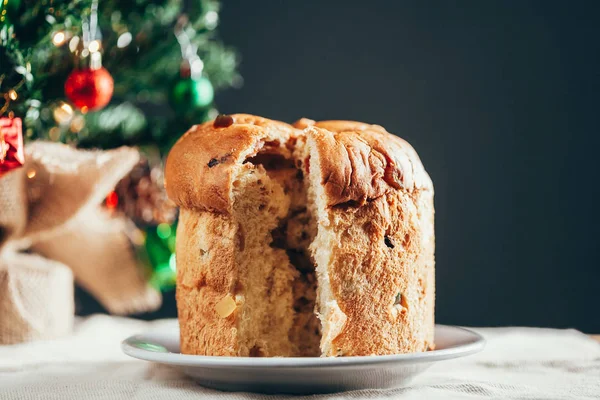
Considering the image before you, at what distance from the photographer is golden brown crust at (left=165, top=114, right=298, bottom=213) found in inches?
59.5

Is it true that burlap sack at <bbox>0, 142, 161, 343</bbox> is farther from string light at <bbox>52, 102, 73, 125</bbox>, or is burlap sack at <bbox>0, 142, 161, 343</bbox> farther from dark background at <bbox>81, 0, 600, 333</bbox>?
dark background at <bbox>81, 0, 600, 333</bbox>

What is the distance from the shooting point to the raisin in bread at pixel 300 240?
4.83ft

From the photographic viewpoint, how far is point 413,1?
3074mm

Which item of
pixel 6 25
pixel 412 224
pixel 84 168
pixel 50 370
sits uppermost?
pixel 6 25

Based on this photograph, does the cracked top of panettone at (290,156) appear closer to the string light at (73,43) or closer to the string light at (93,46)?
the string light at (93,46)

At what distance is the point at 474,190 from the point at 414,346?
1.61 m

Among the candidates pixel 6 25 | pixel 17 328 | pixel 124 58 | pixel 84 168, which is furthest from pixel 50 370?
pixel 124 58

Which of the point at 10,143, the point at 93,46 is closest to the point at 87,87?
the point at 93,46

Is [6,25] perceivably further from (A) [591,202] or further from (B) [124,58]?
(A) [591,202]

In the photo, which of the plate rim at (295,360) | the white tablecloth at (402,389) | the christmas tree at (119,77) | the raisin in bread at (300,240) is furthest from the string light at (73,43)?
the plate rim at (295,360)

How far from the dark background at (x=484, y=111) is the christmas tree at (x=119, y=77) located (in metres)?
0.65

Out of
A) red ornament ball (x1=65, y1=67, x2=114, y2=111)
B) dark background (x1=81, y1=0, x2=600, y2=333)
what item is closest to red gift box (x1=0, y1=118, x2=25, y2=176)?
Result: red ornament ball (x1=65, y1=67, x2=114, y2=111)

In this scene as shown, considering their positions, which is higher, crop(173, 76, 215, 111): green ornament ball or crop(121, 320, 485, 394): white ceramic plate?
crop(173, 76, 215, 111): green ornament ball

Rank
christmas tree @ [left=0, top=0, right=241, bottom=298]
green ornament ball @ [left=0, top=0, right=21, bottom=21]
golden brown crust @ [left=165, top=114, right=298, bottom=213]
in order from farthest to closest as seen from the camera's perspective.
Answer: christmas tree @ [left=0, top=0, right=241, bottom=298] < green ornament ball @ [left=0, top=0, right=21, bottom=21] < golden brown crust @ [left=165, top=114, right=298, bottom=213]
